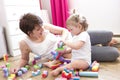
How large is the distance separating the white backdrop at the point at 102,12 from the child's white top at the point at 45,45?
0.94 meters

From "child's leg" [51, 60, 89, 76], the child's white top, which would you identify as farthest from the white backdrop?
"child's leg" [51, 60, 89, 76]

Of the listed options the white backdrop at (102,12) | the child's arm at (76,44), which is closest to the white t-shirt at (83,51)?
the child's arm at (76,44)

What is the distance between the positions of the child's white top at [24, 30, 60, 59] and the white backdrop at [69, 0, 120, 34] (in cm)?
94

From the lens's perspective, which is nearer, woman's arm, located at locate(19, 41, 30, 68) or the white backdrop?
woman's arm, located at locate(19, 41, 30, 68)

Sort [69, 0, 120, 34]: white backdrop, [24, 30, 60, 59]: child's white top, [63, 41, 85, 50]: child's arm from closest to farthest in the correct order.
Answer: [63, 41, 85, 50]: child's arm < [24, 30, 60, 59]: child's white top < [69, 0, 120, 34]: white backdrop

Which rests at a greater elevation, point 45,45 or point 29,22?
point 29,22

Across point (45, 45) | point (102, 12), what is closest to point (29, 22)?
point (45, 45)

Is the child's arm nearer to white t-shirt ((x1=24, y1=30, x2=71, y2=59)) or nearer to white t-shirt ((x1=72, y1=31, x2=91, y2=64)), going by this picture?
white t-shirt ((x1=72, y1=31, x2=91, y2=64))

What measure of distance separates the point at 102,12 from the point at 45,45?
1080mm

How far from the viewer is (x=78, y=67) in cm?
118

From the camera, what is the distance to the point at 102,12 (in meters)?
2.14

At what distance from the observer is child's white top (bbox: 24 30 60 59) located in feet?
4.46

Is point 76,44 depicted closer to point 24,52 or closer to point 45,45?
point 45,45

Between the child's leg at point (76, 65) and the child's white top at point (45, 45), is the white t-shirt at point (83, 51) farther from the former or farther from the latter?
the child's white top at point (45, 45)
